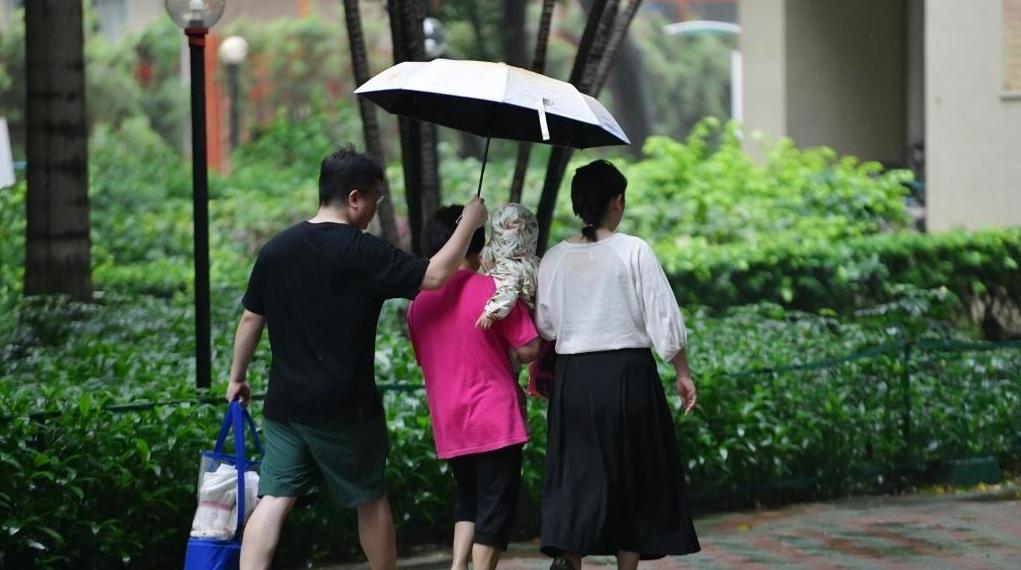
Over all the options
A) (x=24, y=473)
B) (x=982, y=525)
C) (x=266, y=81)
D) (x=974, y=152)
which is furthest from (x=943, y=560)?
(x=266, y=81)

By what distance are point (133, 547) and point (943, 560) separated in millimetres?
3575

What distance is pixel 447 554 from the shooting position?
754cm

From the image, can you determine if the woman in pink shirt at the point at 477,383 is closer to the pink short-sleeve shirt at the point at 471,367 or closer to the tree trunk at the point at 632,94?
the pink short-sleeve shirt at the point at 471,367

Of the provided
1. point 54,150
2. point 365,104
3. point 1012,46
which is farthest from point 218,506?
point 1012,46

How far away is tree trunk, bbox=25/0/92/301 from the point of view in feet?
36.8

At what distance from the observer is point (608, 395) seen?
592 cm

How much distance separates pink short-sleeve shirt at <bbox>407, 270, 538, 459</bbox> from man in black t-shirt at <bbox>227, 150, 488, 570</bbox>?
0.83 feet

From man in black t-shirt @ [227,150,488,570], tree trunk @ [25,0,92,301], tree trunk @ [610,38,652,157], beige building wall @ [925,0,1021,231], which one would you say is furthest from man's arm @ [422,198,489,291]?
tree trunk @ [610,38,652,157]

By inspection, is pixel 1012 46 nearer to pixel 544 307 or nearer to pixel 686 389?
pixel 686 389

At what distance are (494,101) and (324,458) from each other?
138 cm

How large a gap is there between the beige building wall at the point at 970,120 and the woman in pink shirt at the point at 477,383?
951 cm

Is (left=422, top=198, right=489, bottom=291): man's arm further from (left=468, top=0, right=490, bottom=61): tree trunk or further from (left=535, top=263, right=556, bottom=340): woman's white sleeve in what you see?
Result: (left=468, top=0, right=490, bottom=61): tree trunk

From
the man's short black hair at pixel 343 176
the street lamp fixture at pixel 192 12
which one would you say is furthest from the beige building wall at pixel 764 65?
the man's short black hair at pixel 343 176

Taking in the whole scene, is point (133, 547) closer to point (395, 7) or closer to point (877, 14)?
point (395, 7)
